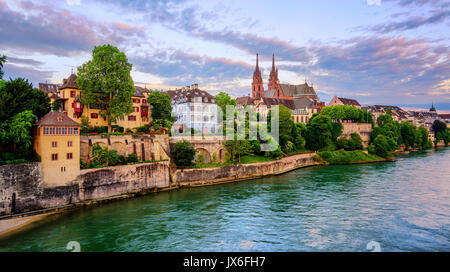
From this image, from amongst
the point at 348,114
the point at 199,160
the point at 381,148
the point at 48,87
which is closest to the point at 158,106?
the point at 199,160

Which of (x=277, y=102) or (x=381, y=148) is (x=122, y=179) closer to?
(x=381, y=148)

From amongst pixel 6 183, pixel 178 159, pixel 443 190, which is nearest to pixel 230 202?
pixel 178 159

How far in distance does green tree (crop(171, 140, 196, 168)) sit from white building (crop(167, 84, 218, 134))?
17093 mm

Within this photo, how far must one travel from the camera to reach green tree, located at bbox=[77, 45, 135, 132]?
3803 centimetres

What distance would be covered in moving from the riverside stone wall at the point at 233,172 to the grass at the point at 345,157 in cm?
825

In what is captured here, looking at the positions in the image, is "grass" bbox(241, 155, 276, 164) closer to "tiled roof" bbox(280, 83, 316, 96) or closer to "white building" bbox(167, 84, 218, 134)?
"white building" bbox(167, 84, 218, 134)

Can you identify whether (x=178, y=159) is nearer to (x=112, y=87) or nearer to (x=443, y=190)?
(x=112, y=87)

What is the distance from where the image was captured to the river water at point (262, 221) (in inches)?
808

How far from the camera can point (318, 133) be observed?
216 ft

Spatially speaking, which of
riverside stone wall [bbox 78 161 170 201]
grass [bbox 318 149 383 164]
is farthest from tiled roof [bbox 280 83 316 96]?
riverside stone wall [bbox 78 161 170 201]

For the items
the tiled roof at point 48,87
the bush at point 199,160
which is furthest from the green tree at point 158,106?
the tiled roof at point 48,87

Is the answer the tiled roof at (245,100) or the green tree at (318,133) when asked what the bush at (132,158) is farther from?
the tiled roof at (245,100)

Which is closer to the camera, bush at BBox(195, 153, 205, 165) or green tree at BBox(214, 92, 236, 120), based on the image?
bush at BBox(195, 153, 205, 165)

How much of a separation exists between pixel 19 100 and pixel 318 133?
55.1 metres
